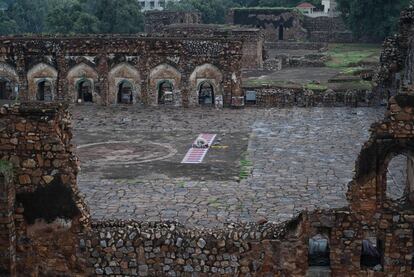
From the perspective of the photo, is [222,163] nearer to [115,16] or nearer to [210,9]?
[115,16]

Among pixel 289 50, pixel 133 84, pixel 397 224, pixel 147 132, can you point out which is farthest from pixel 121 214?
pixel 289 50

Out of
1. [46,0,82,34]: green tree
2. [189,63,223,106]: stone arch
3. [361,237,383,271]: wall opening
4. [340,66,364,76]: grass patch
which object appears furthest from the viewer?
[46,0,82,34]: green tree

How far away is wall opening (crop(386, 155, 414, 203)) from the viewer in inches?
530

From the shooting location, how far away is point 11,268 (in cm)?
1043

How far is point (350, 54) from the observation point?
4800 centimetres

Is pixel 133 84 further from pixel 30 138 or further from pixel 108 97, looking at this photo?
pixel 30 138

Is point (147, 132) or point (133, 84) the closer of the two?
point (147, 132)

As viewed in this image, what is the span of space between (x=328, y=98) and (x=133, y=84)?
25.7ft

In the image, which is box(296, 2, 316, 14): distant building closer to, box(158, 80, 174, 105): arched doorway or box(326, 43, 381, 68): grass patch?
box(326, 43, 381, 68): grass patch

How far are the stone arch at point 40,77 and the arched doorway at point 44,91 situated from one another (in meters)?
0.16

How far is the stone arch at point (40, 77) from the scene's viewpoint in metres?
28.7

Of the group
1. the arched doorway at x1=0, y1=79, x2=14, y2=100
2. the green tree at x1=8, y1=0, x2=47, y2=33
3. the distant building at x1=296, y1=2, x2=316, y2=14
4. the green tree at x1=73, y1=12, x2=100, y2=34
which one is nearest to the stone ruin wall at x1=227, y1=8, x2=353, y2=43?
the distant building at x1=296, y1=2, x2=316, y2=14

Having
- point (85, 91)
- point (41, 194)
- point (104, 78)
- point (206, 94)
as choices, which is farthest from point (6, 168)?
point (206, 94)

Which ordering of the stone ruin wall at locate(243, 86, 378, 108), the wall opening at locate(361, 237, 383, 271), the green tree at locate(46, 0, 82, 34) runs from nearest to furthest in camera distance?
1. the wall opening at locate(361, 237, 383, 271)
2. the stone ruin wall at locate(243, 86, 378, 108)
3. the green tree at locate(46, 0, 82, 34)
